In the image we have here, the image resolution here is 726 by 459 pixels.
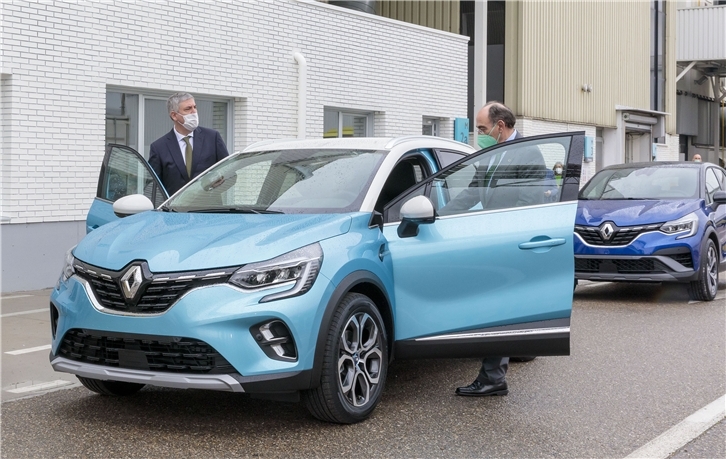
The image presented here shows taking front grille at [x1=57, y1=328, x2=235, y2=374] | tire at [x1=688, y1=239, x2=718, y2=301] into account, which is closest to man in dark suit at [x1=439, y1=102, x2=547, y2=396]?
front grille at [x1=57, y1=328, x2=235, y2=374]

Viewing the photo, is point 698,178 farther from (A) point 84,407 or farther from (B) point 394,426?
(A) point 84,407

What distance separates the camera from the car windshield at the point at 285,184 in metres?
5.62

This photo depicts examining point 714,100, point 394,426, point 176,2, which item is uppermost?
point 714,100

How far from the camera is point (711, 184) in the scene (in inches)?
452

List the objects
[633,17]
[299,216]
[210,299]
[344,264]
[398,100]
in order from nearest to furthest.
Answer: [210,299], [344,264], [299,216], [398,100], [633,17]

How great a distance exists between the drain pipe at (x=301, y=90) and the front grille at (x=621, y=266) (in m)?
5.74

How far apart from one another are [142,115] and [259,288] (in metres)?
8.43

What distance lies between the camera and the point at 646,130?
30422mm

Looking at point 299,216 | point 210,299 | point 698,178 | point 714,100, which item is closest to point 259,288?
point 210,299

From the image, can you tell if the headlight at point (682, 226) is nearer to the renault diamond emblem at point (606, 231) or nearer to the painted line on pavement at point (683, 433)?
the renault diamond emblem at point (606, 231)

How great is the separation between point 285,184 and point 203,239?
1083mm

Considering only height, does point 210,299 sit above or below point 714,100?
below

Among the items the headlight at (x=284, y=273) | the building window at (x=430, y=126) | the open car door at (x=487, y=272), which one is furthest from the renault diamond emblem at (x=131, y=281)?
the building window at (x=430, y=126)

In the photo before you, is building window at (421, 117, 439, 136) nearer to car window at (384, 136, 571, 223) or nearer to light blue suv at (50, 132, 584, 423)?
light blue suv at (50, 132, 584, 423)
